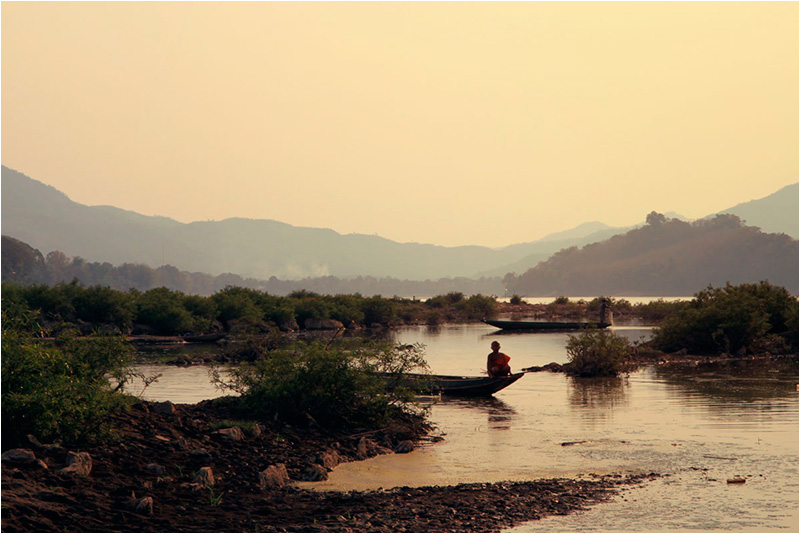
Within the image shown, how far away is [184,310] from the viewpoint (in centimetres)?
5669

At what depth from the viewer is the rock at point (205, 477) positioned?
40.8 ft

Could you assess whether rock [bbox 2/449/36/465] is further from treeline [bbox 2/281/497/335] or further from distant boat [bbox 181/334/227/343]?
distant boat [bbox 181/334/227/343]

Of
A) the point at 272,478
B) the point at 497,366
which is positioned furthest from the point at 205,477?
the point at 497,366

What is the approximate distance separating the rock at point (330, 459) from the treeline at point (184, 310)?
84.9 feet

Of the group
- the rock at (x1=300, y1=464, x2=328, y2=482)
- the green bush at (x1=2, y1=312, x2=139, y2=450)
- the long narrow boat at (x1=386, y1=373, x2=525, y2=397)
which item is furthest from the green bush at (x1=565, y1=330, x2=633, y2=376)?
the green bush at (x1=2, y1=312, x2=139, y2=450)

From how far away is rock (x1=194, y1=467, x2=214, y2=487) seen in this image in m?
12.4

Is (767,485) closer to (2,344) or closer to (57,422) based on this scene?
(57,422)

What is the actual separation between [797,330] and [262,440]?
32643 millimetres

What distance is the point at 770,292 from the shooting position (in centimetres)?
4253

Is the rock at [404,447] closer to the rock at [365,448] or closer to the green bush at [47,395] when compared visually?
the rock at [365,448]

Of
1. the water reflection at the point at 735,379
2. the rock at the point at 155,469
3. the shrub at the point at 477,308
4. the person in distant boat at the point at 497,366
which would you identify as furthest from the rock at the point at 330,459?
the shrub at the point at 477,308

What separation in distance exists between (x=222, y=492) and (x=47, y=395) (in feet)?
9.75

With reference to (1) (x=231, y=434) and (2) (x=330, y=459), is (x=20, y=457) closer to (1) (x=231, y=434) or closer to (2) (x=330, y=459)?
(1) (x=231, y=434)

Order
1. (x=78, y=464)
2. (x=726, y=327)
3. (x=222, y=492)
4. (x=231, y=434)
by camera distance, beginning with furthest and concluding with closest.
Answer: (x=726, y=327) → (x=231, y=434) → (x=222, y=492) → (x=78, y=464)
